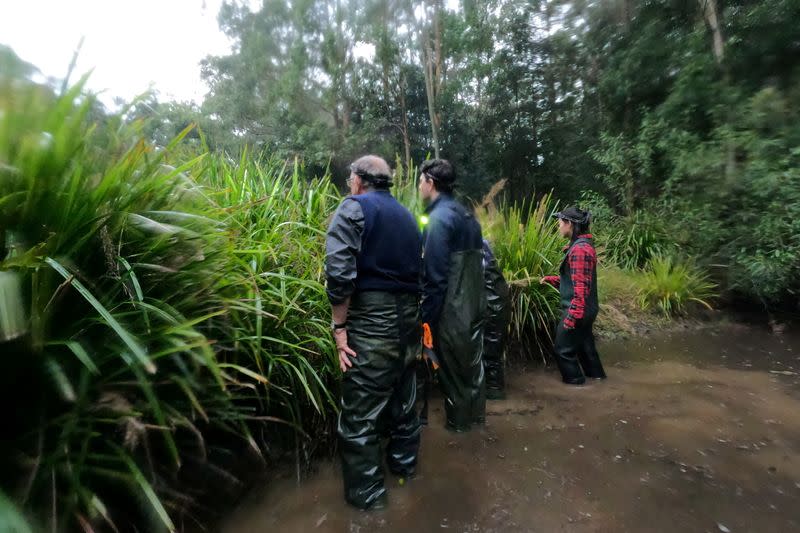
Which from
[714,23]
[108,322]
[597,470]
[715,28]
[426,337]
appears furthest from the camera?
[714,23]

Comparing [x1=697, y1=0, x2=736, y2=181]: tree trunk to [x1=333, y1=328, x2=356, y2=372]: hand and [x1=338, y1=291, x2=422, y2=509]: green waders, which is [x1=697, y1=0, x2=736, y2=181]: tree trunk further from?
[x1=333, y1=328, x2=356, y2=372]: hand

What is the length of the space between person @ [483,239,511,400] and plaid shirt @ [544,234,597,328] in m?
0.60

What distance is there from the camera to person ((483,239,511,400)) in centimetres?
398

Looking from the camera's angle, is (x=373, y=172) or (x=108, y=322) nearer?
(x=108, y=322)

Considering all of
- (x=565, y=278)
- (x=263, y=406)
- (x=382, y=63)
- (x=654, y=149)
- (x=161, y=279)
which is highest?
(x=382, y=63)

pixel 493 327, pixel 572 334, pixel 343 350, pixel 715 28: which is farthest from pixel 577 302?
pixel 715 28

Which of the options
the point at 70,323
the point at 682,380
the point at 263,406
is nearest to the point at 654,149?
the point at 682,380

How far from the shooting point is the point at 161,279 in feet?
6.36

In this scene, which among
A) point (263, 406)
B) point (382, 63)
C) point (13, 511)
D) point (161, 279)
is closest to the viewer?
point (13, 511)

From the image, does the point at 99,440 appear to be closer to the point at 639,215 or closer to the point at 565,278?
the point at 565,278

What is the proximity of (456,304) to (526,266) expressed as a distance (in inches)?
80.4

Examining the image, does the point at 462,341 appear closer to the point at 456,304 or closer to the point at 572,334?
the point at 456,304

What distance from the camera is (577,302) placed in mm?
3963

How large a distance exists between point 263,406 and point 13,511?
128 centimetres
